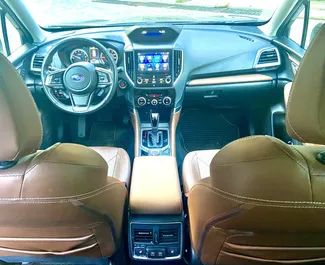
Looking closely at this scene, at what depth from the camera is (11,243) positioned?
1368 millimetres

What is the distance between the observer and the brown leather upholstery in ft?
5.33

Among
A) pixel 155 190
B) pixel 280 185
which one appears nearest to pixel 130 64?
pixel 155 190

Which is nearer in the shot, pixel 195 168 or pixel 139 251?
pixel 139 251

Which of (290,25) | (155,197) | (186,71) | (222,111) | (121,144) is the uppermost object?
(290,25)

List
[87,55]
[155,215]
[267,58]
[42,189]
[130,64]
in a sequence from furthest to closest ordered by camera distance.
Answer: [267,58], [130,64], [87,55], [155,215], [42,189]

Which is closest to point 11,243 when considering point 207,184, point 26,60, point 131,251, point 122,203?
Result: point 122,203

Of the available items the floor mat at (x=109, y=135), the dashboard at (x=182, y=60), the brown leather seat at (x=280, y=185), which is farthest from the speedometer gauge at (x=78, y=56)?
the brown leather seat at (x=280, y=185)

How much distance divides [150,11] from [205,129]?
3.21 ft

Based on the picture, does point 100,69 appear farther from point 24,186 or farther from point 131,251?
point 24,186

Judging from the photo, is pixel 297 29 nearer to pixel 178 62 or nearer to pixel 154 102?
pixel 178 62

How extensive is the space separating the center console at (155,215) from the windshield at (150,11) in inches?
54.6

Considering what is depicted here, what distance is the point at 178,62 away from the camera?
2.56 m

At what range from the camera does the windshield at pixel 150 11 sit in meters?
2.80

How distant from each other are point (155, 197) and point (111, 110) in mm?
1393
